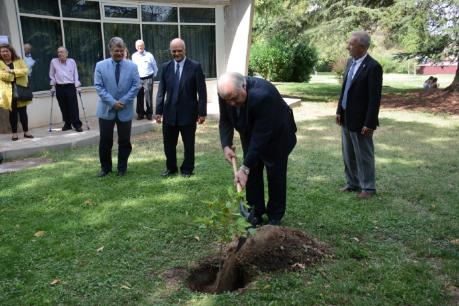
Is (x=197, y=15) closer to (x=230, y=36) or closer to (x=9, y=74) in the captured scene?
(x=230, y=36)

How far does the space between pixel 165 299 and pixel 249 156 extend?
1396 millimetres

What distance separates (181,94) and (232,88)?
2572mm

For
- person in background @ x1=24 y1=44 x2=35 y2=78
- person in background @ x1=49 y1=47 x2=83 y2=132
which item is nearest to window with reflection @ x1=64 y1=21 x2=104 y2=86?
person in background @ x1=24 y1=44 x2=35 y2=78

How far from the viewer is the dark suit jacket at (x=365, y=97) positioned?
5184 mm

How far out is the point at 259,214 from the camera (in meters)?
4.80

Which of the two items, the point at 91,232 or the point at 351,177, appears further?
the point at 351,177

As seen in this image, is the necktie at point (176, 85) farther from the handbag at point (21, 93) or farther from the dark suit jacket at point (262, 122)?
the handbag at point (21, 93)

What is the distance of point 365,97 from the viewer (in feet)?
17.5

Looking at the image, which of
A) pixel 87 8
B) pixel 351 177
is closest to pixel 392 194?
pixel 351 177

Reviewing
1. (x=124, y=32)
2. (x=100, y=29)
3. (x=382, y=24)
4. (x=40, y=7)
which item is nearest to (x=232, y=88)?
(x=40, y=7)

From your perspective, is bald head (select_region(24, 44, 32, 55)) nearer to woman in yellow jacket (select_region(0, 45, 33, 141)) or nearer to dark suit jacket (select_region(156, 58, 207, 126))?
woman in yellow jacket (select_region(0, 45, 33, 141))

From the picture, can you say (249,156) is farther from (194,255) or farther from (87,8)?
(87,8)

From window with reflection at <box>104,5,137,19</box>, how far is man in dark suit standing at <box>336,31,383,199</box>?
8425mm

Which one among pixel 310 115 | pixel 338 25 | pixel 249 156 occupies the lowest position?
pixel 310 115
